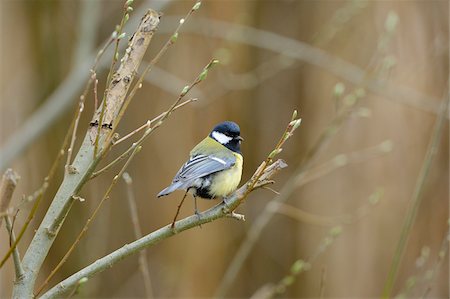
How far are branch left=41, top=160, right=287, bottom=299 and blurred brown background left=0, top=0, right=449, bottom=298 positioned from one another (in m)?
2.95

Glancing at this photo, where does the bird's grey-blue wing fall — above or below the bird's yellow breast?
above

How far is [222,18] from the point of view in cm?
544

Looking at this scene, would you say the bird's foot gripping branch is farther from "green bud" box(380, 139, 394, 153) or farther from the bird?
"green bud" box(380, 139, 394, 153)

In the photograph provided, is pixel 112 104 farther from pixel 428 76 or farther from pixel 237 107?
pixel 237 107

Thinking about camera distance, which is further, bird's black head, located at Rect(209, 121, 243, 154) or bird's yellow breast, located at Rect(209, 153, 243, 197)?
bird's black head, located at Rect(209, 121, 243, 154)

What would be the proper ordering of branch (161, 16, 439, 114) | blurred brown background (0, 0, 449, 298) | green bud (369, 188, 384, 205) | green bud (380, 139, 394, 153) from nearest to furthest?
green bud (369, 188, 384, 205) → green bud (380, 139, 394, 153) → branch (161, 16, 439, 114) → blurred brown background (0, 0, 449, 298)

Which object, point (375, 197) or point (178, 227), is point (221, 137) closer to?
point (375, 197)

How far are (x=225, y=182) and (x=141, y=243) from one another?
0.78 meters

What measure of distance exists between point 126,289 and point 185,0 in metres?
2.39

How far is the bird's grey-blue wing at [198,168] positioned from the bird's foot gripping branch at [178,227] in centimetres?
43

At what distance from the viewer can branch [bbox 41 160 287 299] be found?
1454mm

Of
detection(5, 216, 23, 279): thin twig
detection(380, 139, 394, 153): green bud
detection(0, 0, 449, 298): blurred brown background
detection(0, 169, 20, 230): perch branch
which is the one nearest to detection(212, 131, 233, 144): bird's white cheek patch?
detection(380, 139, 394, 153): green bud

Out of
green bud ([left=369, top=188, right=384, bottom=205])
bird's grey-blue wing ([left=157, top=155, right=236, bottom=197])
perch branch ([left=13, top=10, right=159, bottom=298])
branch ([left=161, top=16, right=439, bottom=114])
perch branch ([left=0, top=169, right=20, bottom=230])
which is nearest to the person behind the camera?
perch branch ([left=0, top=169, right=20, bottom=230])

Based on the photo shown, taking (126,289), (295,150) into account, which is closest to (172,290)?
(126,289)
